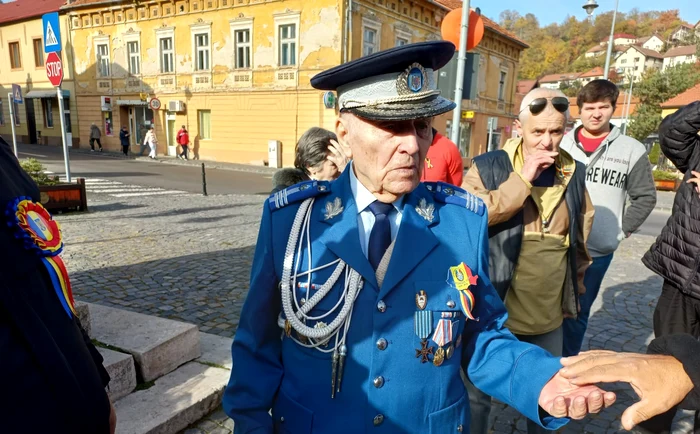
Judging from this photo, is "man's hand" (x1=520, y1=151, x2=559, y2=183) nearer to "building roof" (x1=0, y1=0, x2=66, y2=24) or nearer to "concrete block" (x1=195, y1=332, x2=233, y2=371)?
"concrete block" (x1=195, y1=332, x2=233, y2=371)

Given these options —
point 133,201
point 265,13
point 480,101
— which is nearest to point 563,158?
point 133,201

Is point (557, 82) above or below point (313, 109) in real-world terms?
above

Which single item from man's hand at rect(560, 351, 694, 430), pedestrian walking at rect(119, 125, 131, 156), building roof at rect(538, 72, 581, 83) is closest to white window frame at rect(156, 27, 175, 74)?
pedestrian walking at rect(119, 125, 131, 156)

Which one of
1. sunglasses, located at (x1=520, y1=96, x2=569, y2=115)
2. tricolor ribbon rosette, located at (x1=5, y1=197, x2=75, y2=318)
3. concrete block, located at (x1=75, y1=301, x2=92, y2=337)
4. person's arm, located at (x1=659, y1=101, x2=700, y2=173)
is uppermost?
sunglasses, located at (x1=520, y1=96, x2=569, y2=115)

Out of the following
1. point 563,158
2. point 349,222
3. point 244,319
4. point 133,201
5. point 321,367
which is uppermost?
point 563,158


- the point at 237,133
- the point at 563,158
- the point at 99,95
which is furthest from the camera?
the point at 99,95

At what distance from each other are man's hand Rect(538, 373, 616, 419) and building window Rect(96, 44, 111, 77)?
1225 inches

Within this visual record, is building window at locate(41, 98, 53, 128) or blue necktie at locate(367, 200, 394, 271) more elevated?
building window at locate(41, 98, 53, 128)

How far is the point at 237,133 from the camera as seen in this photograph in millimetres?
23078

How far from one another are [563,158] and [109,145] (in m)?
30.1

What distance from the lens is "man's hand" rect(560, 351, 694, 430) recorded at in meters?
1.07

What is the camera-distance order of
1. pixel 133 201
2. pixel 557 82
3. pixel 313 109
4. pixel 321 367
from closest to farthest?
pixel 321 367 < pixel 133 201 < pixel 313 109 < pixel 557 82

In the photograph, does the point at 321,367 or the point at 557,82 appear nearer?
the point at 321,367

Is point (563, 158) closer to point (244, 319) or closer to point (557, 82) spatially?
point (244, 319)
